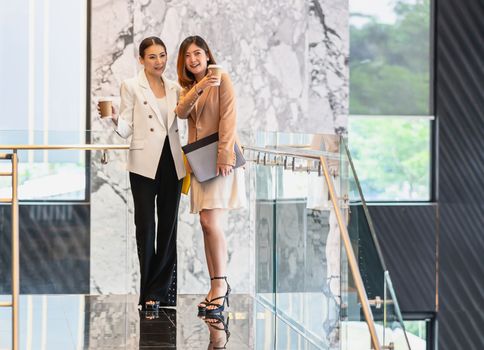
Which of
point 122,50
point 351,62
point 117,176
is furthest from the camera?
point 351,62

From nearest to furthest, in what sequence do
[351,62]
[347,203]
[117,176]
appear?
[347,203] → [117,176] → [351,62]

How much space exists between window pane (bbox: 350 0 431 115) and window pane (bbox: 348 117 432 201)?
149mm

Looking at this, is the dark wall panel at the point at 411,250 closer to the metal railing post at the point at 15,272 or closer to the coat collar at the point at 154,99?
the coat collar at the point at 154,99

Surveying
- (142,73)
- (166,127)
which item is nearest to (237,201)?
(166,127)

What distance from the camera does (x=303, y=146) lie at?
18.5 feet

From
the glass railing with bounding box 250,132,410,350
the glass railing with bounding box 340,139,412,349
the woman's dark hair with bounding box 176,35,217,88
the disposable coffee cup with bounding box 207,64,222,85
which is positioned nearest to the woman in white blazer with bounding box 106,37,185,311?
the woman's dark hair with bounding box 176,35,217,88

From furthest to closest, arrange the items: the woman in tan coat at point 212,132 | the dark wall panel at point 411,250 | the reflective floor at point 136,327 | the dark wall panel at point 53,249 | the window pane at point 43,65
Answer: the dark wall panel at point 411,250 → the window pane at point 43,65 → the dark wall panel at point 53,249 → the woman in tan coat at point 212,132 → the reflective floor at point 136,327

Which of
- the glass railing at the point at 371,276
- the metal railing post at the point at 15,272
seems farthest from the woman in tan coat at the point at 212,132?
the metal railing post at the point at 15,272

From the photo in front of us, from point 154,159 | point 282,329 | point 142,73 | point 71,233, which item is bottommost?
point 282,329

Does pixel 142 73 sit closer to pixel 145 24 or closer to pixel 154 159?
pixel 154 159

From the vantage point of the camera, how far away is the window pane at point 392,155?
10.6 meters

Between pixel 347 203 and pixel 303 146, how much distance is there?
3.34 ft

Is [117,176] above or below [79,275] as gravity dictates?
above

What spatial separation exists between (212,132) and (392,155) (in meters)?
5.60
